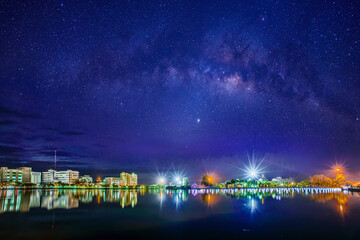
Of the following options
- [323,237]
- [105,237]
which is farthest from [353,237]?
[105,237]

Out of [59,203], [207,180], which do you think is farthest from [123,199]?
[207,180]

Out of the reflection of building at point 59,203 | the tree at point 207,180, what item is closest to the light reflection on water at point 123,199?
the reflection of building at point 59,203

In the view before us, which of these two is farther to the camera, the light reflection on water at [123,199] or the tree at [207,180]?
the tree at [207,180]

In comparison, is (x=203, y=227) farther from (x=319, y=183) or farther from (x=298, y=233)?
(x=319, y=183)

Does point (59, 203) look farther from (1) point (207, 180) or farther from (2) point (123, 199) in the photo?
(1) point (207, 180)

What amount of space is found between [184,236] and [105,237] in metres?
4.74

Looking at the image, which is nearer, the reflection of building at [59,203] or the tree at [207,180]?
the reflection of building at [59,203]

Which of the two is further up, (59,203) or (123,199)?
(59,203)

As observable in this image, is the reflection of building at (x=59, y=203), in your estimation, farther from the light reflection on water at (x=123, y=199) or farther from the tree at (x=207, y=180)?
the tree at (x=207, y=180)

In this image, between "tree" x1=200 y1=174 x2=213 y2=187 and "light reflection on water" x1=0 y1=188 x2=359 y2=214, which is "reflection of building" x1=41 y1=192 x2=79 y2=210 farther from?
"tree" x1=200 y1=174 x2=213 y2=187

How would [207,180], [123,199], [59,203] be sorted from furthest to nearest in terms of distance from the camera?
[207,180] < [123,199] < [59,203]

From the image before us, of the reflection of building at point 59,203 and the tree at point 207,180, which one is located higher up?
the reflection of building at point 59,203

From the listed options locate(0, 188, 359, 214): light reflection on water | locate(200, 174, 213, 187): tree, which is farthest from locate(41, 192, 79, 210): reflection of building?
locate(200, 174, 213, 187): tree

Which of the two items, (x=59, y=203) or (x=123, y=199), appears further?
(x=123, y=199)
